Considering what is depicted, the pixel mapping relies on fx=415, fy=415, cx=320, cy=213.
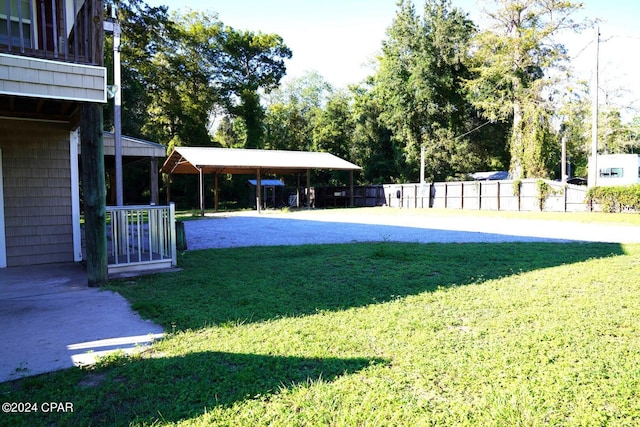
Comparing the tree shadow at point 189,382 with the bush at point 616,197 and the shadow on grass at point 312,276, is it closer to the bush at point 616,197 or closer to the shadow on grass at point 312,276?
the shadow on grass at point 312,276

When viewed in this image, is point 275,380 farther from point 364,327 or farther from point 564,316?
point 564,316

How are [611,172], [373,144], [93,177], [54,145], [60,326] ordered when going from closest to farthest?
[60,326] → [93,177] → [54,145] → [611,172] → [373,144]

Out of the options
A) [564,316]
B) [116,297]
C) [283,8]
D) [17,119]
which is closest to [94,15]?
[17,119]

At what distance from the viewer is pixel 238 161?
23.2m

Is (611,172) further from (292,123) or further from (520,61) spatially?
(292,123)

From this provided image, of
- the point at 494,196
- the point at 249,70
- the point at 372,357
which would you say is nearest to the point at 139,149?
the point at 372,357

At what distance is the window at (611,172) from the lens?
29408mm

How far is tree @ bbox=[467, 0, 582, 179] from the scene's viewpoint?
2622 cm

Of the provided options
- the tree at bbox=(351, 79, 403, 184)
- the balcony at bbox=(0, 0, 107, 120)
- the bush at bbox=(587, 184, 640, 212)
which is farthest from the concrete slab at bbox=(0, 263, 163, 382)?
the tree at bbox=(351, 79, 403, 184)

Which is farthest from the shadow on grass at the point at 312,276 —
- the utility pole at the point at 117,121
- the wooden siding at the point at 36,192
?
the utility pole at the point at 117,121

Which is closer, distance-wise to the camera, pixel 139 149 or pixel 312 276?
pixel 312 276

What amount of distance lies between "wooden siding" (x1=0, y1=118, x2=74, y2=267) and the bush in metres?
19.6

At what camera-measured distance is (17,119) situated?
664cm

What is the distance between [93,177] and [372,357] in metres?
4.13
